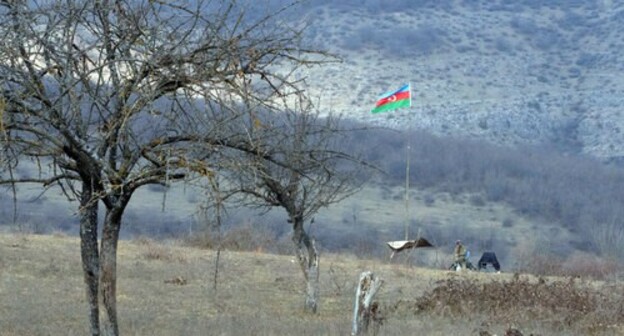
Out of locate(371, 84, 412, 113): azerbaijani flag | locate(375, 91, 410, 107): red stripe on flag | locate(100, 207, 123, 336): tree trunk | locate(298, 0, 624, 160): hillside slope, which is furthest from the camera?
locate(298, 0, 624, 160): hillside slope

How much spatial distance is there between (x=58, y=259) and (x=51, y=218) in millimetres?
26264

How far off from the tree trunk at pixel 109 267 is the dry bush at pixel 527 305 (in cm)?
881

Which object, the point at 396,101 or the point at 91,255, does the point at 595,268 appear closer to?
the point at 396,101

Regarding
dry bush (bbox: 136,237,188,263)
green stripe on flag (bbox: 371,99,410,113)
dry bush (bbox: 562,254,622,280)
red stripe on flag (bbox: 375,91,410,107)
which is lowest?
dry bush (bbox: 562,254,622,280)

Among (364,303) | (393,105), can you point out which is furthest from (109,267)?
(393,105)

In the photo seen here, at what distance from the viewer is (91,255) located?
38.8 ft

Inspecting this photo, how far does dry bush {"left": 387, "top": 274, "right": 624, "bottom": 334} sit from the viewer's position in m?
19.3

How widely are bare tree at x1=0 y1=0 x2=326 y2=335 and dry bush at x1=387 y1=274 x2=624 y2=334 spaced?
8994 millimetres

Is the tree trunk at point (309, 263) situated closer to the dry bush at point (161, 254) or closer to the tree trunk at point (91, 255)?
the dry bush at point (161, 254)

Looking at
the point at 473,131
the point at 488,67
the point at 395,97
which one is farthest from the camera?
the point at 488,67

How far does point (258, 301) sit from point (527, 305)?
18.6 feet

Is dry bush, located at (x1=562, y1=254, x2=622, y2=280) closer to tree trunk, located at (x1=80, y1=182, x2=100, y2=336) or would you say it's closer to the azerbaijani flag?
the azerbaijani flag

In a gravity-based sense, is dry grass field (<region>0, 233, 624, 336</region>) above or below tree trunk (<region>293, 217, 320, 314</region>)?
below

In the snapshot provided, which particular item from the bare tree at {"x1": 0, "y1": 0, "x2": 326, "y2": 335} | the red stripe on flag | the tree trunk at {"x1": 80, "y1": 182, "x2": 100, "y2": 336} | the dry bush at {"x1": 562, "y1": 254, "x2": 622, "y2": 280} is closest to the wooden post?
the bare tree at {"x1": 0, "y1": 0, "x2": 326, "y2": 335}
